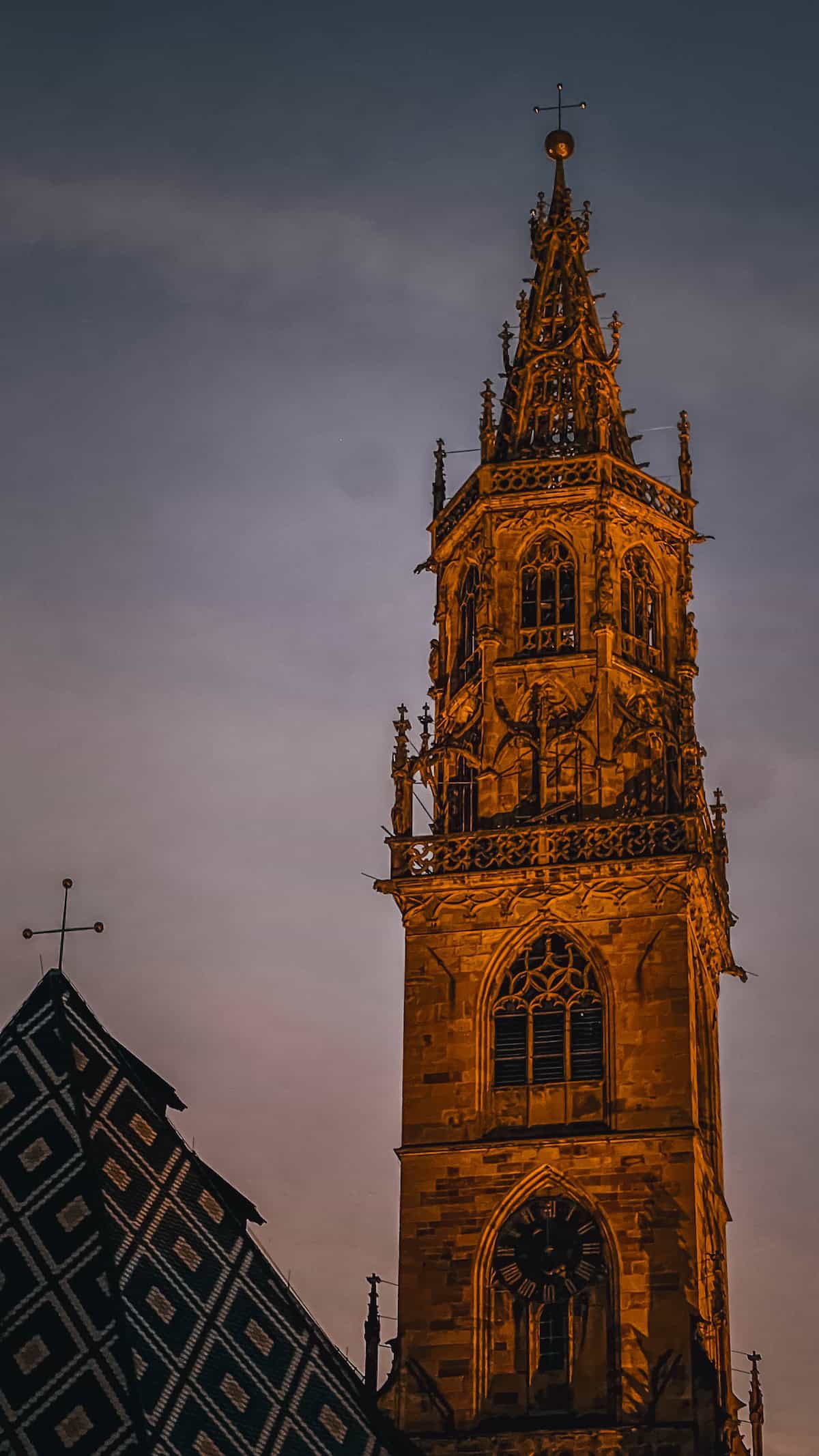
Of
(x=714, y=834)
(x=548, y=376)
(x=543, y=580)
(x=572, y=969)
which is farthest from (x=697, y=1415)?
(x=548, y=376)

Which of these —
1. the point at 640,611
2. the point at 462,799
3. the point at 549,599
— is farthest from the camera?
the point at 640,611

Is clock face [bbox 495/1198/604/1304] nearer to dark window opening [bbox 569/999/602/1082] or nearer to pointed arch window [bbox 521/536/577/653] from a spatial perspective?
dark window opening [bbox 569/999/602/1082]

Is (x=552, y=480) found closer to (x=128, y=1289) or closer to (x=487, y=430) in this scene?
(x=487, y=430)

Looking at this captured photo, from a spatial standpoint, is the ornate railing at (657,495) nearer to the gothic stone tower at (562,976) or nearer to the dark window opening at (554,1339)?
the gothic stone tower at (562,976)

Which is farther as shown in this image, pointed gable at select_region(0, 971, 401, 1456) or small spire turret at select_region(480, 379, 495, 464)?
small spire turret at select_region(480, 379, 495, 464)

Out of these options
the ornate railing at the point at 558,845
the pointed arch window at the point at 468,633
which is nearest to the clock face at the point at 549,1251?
the ornate railing at the point at 558,845

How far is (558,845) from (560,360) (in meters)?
8.11

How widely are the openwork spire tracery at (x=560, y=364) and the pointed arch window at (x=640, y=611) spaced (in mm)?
1531

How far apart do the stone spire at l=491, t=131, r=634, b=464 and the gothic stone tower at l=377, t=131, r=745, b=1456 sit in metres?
0.09

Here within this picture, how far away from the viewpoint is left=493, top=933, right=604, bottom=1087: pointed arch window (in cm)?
3816

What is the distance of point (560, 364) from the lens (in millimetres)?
44438

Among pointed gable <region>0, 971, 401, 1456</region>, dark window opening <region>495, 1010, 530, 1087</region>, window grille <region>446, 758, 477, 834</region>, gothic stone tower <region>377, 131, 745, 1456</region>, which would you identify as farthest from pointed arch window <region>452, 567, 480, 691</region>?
pointed gable <region>0, 971, 401, 1456</region>

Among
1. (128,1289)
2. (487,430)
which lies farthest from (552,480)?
(128,1289)

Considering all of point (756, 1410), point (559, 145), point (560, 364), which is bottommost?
point (756, 1410)
